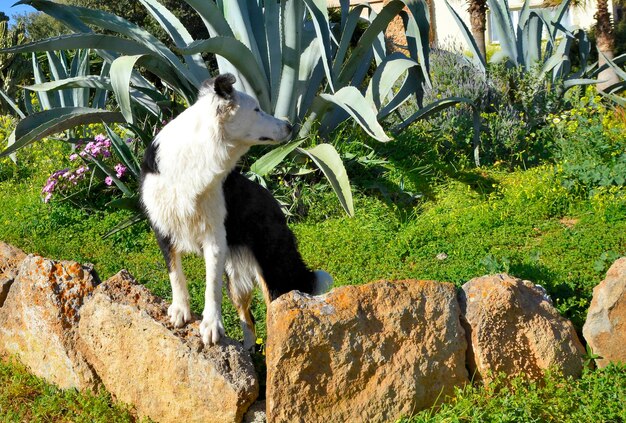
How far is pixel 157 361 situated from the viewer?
395cm

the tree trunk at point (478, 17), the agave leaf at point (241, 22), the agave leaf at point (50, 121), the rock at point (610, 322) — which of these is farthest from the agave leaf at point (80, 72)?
the rock at point (610, 322)

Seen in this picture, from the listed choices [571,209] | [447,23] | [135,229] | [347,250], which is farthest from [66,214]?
[447,23]

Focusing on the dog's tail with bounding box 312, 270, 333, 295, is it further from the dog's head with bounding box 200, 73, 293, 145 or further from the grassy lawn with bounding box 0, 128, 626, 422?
the dog's head with bounding box 200, 73, 293, 145

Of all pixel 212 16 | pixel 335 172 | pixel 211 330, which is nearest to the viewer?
pixel 211 330

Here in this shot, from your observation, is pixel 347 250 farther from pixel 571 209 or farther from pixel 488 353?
pixel 488 353

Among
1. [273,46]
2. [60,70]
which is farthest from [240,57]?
[60,70]

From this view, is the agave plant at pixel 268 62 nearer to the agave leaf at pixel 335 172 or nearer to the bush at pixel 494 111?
the agave leaf at pixel 335 172

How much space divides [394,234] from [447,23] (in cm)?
1934

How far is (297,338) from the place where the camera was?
3643 millimetres

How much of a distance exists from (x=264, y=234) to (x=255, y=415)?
110 cm

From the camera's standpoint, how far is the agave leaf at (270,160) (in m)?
6.49

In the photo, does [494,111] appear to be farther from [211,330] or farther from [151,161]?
[211,330]

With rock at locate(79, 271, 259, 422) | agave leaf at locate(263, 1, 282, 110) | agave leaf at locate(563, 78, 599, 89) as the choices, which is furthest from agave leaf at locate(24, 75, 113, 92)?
agave leaf at locate(563, 78, 599, 89)

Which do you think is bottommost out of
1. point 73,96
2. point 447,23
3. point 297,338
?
point 447,23
